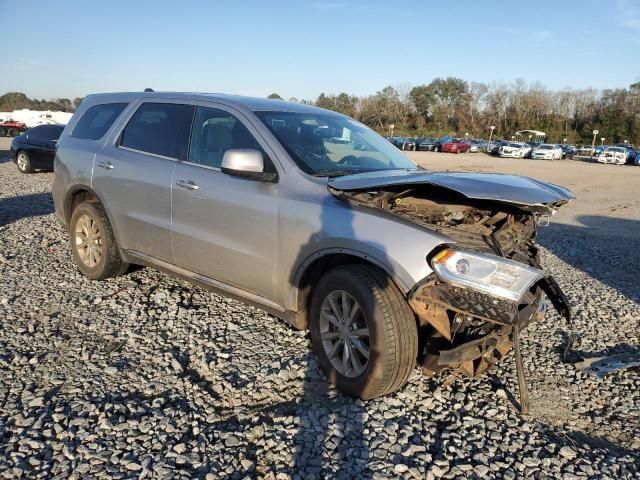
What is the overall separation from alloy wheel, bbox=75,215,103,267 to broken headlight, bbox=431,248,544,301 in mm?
3608

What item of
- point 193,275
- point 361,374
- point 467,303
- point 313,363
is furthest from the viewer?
point 193,275

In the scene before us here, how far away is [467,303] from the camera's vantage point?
2785 millimetres

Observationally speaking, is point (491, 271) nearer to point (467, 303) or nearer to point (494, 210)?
point (467, 303)

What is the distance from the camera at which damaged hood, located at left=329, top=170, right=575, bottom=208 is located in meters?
2.84

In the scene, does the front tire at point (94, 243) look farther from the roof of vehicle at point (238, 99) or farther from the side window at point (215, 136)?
the side window at point (215, 136)

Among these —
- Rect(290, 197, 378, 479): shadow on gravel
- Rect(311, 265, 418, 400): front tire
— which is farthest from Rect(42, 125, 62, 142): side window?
Rect(311, 265, 418, 400): front tire

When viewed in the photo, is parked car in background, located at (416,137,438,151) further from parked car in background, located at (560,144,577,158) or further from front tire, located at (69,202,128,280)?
front tire, located at (69,202,128,280)

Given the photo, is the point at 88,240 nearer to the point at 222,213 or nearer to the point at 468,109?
the point at 222,213

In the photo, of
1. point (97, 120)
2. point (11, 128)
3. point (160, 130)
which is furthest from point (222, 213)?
point (11, 128)

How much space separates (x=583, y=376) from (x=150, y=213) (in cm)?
373

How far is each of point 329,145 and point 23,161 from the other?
15246 millimetres

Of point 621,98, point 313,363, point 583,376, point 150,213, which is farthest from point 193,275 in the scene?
point 621,98

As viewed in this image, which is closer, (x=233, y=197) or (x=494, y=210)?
(x=494, y=210)

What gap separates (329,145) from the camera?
4.06 meters
